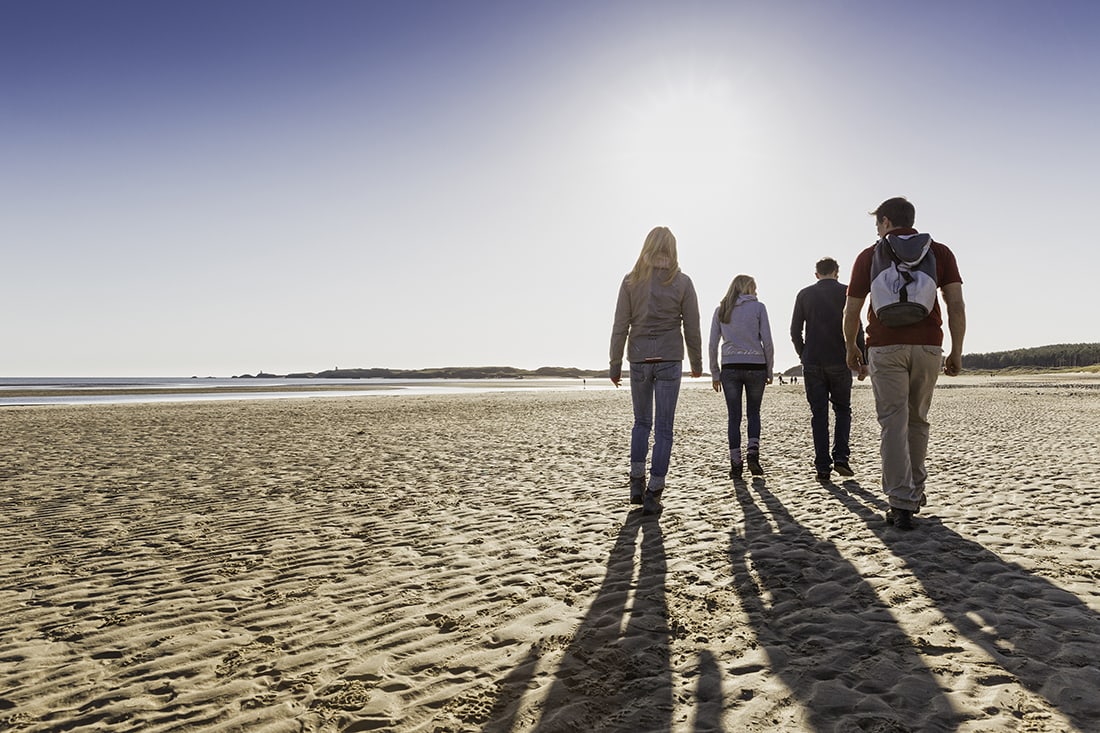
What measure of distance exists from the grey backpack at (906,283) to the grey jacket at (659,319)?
5.56 feet

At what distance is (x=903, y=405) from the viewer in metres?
5.40

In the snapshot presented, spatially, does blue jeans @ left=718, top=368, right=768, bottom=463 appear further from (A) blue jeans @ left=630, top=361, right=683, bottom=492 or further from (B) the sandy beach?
(A) blue jeans @ left=630, top=361, right=683, bottom=492

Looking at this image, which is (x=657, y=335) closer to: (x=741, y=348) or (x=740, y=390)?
(x=741, y=348)

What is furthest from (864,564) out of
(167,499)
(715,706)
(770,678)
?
(167,499)

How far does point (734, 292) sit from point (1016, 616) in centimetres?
517

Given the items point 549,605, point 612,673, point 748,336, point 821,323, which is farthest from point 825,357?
point 612,673

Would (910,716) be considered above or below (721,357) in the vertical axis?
below

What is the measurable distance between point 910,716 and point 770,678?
59 centimetres

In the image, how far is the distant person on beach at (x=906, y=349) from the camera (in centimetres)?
529

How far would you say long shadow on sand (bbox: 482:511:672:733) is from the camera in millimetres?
2564

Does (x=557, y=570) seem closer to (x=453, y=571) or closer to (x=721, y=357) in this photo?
(x=453, y=571)

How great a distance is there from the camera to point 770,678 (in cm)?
289

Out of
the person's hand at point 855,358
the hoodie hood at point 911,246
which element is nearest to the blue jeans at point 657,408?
the person's hand at point 855,358

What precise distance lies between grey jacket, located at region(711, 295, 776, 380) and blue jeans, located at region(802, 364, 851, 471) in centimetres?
62
